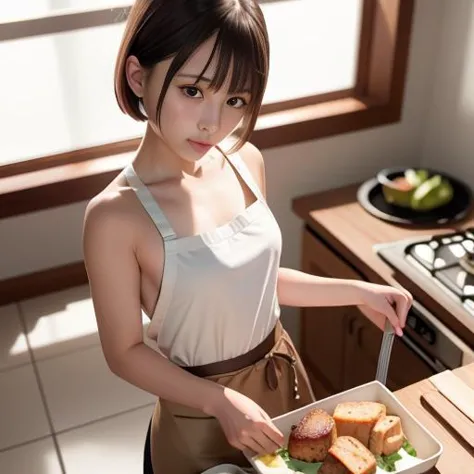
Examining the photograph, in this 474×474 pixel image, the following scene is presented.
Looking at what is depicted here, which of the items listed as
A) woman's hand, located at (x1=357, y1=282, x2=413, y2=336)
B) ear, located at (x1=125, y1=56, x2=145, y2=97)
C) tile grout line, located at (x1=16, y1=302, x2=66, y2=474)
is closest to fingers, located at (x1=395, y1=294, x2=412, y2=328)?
woman's hand, located at (x1=357, y1=282, x2=413, y2=336)

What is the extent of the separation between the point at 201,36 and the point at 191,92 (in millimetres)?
79

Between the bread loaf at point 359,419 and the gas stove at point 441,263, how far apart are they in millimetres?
499

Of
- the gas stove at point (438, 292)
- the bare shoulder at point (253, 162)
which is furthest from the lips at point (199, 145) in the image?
the gas stove at point (438, 292)

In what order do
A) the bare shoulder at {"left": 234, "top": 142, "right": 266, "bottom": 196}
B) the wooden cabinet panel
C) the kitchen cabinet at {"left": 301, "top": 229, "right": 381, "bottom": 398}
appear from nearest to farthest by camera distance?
the bare shoulder at {"left": 234, "top": 142, "right": 266, "bottom": 196} < the kitchen cabinet at {"left": 301, "top": 229, "right": 381, "bottom": 398} < the wooden cabinet panel

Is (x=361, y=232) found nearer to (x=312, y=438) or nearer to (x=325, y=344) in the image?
(x=325, y=344)

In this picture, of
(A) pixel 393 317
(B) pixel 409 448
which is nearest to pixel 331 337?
(A) pixel 393 317

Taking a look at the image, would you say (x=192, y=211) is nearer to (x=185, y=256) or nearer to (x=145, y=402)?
(x=185, y=256)

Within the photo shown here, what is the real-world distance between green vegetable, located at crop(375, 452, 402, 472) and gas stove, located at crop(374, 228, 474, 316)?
0.52 meters

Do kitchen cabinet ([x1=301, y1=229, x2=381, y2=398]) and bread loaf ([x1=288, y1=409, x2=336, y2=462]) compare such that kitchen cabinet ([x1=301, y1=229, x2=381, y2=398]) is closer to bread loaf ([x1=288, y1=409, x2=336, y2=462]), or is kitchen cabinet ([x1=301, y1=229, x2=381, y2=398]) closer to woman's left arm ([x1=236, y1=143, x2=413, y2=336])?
woman's left arm ([x1=236, y1=143, x2=413, y2=336])

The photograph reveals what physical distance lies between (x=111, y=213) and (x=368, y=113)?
1.16 meters

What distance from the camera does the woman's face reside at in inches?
38.8

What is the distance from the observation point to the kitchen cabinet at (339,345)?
5.78 ft

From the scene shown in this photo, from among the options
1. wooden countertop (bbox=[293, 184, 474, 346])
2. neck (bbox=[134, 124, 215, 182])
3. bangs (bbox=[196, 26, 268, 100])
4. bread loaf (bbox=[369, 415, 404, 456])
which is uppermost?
bangs (bbox=[196, 26, 268, 100])

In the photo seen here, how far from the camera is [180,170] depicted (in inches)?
45.9
